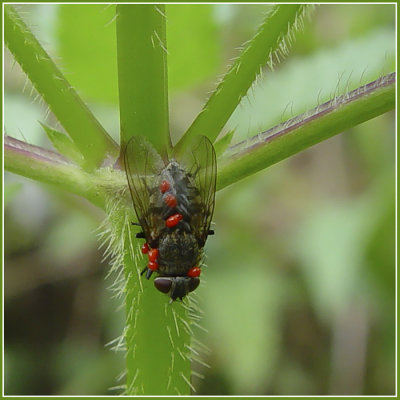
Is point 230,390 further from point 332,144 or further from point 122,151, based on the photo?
point 122,151

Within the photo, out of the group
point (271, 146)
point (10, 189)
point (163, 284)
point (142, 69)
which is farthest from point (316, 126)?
point (10, 189)

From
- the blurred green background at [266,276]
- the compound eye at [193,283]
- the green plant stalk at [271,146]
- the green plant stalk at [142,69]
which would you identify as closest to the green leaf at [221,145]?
the green plant stalk at [271,146]

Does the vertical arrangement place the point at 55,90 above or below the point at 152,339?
above

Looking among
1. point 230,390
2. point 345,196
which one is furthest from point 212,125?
point 345,196

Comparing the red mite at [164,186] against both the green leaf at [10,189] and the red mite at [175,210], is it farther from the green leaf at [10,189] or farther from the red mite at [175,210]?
the green leaf at [10,189]

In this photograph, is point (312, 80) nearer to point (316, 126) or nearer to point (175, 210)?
point (175, 210)

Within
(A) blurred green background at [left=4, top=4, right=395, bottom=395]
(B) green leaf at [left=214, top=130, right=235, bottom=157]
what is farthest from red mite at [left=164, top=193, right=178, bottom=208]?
(A) blurred green background at [left=4, top=4, right=395, bottom=395]

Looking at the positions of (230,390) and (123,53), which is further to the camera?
(230,390)
